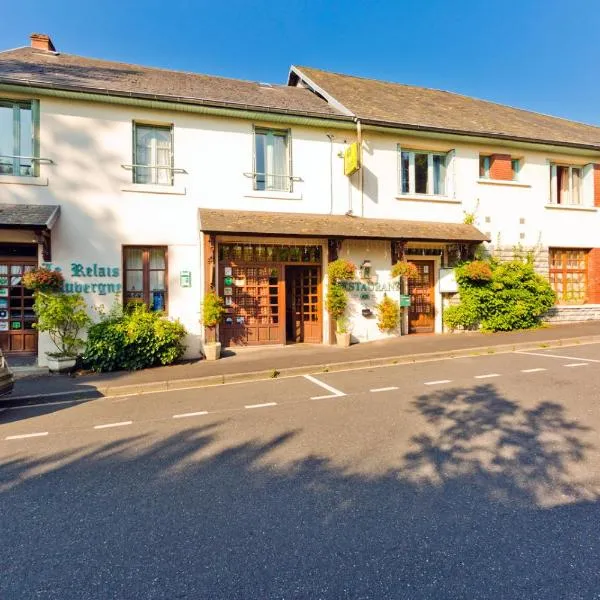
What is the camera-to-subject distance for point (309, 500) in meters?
3.03

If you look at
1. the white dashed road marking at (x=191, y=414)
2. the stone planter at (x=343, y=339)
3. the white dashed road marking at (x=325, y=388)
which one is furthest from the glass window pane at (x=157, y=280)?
the white dashed road marking at (x=191, y=414)

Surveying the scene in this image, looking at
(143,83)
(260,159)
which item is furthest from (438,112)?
(143,83)

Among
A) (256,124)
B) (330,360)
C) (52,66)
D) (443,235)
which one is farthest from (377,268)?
(52,66)

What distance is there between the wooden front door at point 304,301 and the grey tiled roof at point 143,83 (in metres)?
4.48

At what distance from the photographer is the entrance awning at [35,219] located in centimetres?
817

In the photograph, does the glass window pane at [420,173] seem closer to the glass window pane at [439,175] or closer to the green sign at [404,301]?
the glass window pane at [439,175]

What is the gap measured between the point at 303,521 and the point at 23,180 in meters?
10.1

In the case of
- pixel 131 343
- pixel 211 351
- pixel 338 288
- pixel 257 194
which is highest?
pixel 257 194

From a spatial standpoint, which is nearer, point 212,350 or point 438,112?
point 212,350

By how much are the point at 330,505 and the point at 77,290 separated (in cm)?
859

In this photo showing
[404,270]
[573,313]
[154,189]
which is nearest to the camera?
[154,189]

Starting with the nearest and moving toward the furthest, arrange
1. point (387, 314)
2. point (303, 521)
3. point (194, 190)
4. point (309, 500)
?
point (303, 521) → point (309, 500) → point (194, 190) → point (387, 314)

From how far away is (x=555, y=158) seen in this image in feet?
44.0

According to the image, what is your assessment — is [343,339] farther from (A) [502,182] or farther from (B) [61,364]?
(A) [502,182]
